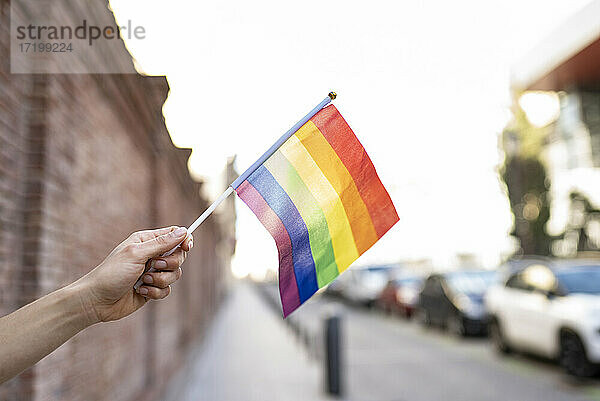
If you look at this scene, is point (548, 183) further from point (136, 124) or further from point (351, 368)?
point (136, 124)

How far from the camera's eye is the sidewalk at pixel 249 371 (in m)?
9.80

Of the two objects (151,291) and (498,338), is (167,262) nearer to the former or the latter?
(151,291)

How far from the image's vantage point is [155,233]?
2139mm

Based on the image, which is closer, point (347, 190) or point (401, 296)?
point (347, 190)

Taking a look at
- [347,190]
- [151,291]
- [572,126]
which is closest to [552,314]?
[347,190]

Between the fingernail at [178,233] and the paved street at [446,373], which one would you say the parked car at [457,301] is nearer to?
the paved street at [446,373]

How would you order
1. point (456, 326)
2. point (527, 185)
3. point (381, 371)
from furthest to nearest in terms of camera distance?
point (527, 185) → point (456, 326) → point (381, 371)

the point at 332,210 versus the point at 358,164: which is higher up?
the point at 358,164

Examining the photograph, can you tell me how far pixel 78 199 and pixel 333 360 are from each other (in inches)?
233

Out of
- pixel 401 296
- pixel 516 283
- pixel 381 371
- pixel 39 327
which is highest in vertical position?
pixel 516 283

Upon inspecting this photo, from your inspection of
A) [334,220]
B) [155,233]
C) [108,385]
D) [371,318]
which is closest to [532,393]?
[108,385]

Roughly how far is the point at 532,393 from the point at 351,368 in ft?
13.4

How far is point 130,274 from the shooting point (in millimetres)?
1971

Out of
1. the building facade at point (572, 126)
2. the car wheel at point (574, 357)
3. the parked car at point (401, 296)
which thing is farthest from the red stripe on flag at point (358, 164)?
the building facade at point (572, 126)
